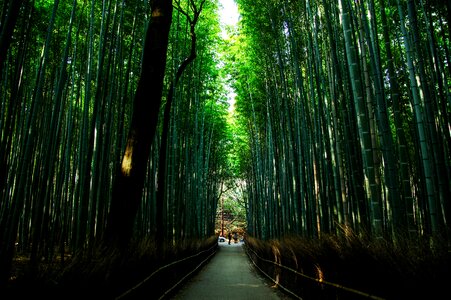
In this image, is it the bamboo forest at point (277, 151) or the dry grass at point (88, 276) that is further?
the bamboo forest at point (277, 151)

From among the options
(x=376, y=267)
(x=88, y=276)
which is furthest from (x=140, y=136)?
(x=376, y=267)

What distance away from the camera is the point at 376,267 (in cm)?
201

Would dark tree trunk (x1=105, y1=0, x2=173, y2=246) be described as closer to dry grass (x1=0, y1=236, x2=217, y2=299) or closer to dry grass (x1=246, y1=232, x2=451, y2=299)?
dry grass (x1=0, y1=236, x2=217, y2=299)

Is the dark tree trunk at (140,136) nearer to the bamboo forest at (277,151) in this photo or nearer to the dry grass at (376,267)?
the bamboo forest at (277,151)

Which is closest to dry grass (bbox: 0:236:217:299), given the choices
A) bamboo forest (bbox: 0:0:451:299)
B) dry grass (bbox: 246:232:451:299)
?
bamboo forest (bbox: 0:0:451:299)

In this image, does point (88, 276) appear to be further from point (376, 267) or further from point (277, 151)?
point (277, 151)

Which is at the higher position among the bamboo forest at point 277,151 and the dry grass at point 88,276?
the bamboo forest at point 277,151

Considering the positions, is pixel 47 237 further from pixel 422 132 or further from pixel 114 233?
pixel 422 132

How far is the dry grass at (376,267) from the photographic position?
1.55 m

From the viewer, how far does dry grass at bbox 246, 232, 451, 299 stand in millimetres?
1550

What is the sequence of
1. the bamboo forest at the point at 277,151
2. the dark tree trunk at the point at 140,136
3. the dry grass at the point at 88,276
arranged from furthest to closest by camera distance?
the dark tree trunk at the point at 140,136
the bamboo forest at the point at 277,151
the dry grass at the point at 88,276

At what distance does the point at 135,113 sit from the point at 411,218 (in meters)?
2.73

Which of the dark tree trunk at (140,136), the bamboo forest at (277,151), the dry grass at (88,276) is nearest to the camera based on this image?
the dry grass at (88,276)

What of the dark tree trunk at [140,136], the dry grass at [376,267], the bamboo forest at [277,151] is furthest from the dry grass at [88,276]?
the dry grass at [376,267]
